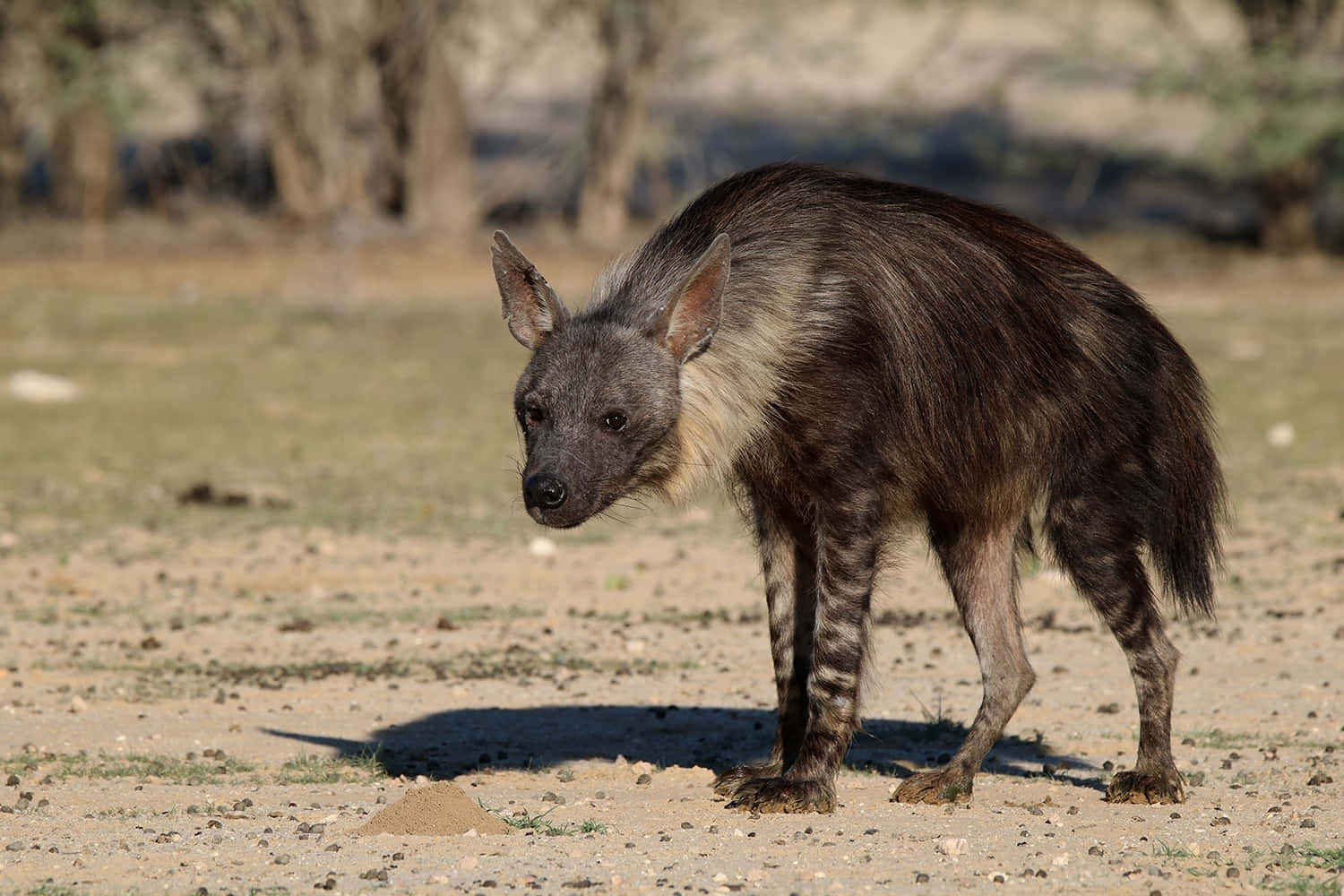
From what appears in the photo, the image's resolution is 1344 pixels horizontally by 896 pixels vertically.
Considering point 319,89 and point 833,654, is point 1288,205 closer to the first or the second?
point 319,89

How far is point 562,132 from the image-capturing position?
95.5 feet

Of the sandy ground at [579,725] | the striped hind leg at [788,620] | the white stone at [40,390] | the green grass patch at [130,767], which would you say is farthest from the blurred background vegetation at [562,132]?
the striped hind leg at [788,620]

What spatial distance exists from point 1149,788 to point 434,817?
2.27m

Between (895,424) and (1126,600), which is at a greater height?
(895,424)

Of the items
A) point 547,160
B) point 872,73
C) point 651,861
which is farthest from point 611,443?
point 872,73

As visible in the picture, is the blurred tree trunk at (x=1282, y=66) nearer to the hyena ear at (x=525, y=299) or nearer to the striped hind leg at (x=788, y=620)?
the striped hind leg at (x=788, y=620)

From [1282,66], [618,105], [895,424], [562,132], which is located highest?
[1282,66]

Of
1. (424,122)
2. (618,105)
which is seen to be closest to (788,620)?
(618,105)

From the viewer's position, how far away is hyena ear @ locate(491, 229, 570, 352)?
6109mm

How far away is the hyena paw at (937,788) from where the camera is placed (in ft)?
20.8

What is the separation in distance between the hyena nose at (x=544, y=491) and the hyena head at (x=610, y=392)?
26 millimetres

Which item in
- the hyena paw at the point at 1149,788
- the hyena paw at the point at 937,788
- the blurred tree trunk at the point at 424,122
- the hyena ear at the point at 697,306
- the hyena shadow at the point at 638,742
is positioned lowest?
the hyena shadow at the point at 638,742

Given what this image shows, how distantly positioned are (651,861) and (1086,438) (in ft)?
6.75

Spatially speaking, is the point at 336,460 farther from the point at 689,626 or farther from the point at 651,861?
the point at 651,861
